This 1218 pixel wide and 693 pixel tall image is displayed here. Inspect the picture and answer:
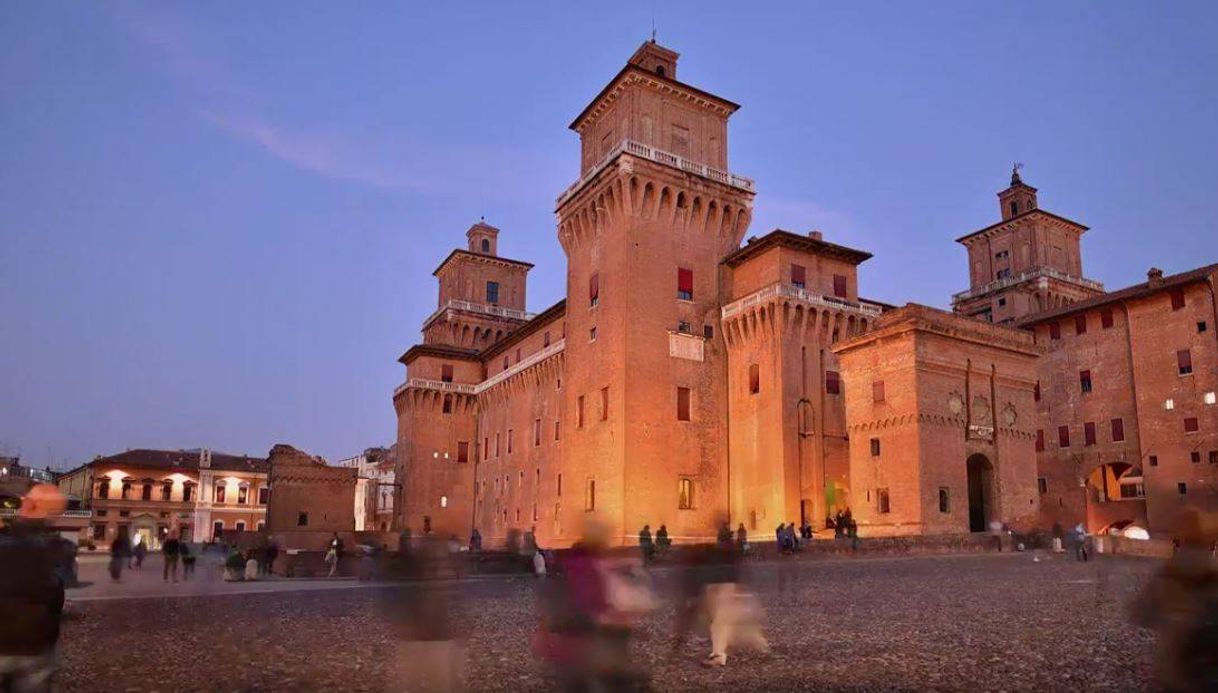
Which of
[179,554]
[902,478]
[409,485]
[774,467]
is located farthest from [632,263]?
[409,485]

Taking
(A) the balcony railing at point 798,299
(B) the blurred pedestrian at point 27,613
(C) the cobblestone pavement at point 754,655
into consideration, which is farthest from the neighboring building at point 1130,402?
(B) the blurred pedestrian at point 27,613

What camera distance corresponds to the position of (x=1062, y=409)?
5269 cm

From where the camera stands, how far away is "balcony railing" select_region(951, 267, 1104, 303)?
63.2 m

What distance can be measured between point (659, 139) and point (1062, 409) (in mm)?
28960

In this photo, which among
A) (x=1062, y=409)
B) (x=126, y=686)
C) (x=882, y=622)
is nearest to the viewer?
(x=126, y=686)

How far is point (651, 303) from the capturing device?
141 ft

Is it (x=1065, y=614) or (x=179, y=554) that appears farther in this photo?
(x=179, y=554)

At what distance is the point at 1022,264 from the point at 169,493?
247 feet

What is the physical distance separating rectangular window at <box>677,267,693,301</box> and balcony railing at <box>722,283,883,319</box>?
1.96 metres

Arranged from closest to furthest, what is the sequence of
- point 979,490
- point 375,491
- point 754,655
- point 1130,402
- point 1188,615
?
1. point 1188,615
2. point 754,655
3. point 979,490
4. point 1130,402
5. point 375,491

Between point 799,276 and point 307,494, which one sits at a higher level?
point 799,276

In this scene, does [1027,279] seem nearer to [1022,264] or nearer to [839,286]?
[1022,264]

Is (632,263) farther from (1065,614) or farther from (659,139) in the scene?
(1065,614)

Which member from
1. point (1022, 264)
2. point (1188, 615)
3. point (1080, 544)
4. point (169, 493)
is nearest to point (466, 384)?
point (169, 493)
